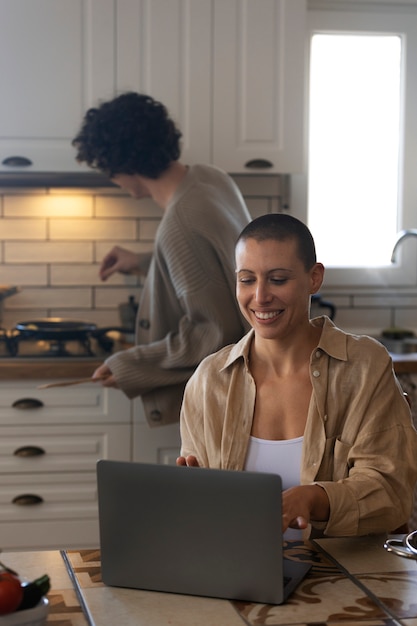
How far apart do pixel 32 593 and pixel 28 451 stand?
7.03ft

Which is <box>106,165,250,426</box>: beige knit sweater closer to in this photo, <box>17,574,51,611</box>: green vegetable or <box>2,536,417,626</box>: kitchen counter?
<box>2,536,417,626</box>: kitchen counter

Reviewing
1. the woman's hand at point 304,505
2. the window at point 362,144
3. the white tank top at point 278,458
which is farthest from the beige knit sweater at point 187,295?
the woman's hand at point 304,505

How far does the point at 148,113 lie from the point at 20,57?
0.72 meters

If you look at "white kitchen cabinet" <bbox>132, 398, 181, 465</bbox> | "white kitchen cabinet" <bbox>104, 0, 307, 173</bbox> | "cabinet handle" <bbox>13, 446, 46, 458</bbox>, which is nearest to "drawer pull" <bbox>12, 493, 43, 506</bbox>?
"cabinet handle" <bbox>13, 446, 46, 458</bbox>

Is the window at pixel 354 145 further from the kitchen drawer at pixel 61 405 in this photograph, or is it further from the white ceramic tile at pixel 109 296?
the kitchen drawer at pixel 61 405

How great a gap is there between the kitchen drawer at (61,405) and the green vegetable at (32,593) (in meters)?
2.11

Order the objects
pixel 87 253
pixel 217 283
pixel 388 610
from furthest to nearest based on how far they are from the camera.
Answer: pixel 87 253 → pixel 217 283 → pixel 388 610

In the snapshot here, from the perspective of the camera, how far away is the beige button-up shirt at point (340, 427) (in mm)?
1771

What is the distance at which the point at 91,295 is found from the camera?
159 inches

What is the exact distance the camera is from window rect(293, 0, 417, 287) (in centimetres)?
412

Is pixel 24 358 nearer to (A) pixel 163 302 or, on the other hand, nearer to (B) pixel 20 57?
(A) pixel 163 302

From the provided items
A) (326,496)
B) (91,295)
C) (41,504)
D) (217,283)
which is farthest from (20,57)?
(326,496)

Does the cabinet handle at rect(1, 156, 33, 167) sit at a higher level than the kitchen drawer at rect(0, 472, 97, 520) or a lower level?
higher

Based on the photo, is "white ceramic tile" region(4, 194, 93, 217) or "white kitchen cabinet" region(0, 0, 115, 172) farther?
"white ceramic tile" region(4, 194, 93, 217)
